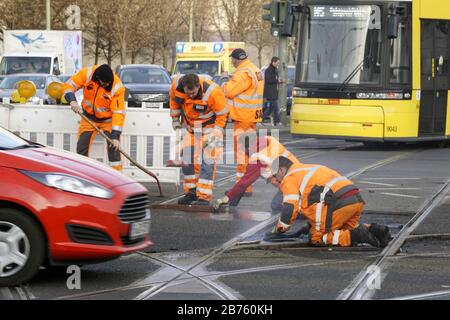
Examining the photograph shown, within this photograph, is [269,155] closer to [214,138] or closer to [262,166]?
[262,166]

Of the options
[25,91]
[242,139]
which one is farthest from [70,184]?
[25,91]

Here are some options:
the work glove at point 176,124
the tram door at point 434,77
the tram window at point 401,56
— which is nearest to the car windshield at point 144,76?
the tram door at point 434,77

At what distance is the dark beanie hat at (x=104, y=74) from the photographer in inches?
510

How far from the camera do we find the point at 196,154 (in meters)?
13.1

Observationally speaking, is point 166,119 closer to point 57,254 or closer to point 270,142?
point 270,142

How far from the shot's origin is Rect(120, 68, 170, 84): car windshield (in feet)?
106

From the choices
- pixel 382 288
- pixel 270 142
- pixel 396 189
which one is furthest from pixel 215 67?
pixel 382 288

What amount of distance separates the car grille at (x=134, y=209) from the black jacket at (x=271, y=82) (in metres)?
21.0

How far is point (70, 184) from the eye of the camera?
26.0 ft

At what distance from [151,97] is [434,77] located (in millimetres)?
10509

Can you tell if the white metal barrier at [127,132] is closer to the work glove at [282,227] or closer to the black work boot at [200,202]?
the black work boot at [200,202]

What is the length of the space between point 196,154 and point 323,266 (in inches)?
175

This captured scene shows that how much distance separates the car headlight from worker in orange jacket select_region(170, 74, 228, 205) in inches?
188
